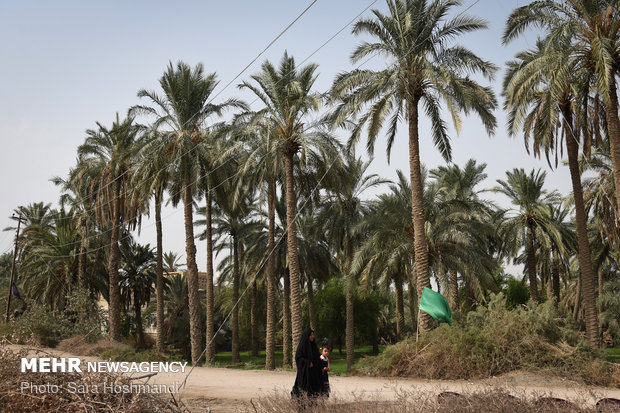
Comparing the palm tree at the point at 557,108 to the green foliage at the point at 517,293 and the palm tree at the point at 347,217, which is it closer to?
the palm tree at the point at 347,217

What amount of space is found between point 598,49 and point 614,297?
32.8 meters

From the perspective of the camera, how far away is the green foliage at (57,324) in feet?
99.5

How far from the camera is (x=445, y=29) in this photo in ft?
70.4

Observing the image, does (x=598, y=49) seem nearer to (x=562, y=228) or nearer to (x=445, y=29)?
(x=445, y=29)

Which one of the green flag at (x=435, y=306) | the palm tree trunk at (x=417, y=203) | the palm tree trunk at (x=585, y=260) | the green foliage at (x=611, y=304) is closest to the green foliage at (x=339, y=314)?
the green foliage at (x=611, y=304)

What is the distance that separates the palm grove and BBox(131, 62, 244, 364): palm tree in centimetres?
7

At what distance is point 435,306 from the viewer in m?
19.2

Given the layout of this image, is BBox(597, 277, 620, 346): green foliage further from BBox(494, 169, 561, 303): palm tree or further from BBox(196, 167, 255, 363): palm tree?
BBox(196, 167, 255, 363): palm tree

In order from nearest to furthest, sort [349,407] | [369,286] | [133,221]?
[349,407], [369,286], [133,221]

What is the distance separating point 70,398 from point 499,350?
13123 mm

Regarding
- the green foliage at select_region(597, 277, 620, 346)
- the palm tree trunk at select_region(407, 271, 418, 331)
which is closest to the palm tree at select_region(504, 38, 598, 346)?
the palm tree trunk at select_region(407, 271, 418, 331)

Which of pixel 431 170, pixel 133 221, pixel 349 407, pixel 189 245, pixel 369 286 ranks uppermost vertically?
pixel 431 170

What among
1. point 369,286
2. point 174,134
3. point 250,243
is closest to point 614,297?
point 369,286

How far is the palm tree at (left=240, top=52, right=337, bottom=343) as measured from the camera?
80.4 ft
